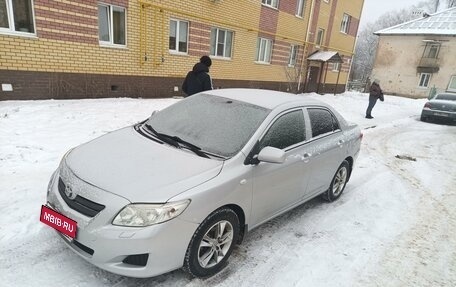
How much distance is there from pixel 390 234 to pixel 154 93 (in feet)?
30.6

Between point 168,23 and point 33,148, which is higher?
point 168,23

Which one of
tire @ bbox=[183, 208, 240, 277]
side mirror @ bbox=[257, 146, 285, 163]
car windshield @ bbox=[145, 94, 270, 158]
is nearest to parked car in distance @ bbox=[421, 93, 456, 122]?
car windshield @ bbox=[145, 94, 270, 158]

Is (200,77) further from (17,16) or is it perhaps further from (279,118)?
(17,16)

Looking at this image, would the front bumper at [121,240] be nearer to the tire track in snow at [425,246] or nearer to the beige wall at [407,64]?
the tire track in snow at [425,246]

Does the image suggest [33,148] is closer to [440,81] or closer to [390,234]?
[390,234]

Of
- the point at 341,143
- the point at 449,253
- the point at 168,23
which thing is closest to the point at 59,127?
the point at 341,143

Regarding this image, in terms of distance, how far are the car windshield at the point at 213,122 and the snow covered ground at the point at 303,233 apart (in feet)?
3.78

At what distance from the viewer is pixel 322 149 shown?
3920 mm

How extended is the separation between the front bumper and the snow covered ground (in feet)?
1.14

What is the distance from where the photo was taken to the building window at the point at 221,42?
43.9 ft

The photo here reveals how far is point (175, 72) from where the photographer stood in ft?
38.7

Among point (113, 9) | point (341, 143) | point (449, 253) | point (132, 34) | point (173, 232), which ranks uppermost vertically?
point (113, 9)

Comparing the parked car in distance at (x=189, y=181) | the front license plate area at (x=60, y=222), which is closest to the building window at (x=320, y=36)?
the parked car in distance at (x=189, y=181)

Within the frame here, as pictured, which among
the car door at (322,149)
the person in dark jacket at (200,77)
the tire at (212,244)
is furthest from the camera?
the person in dark jacket at (200,77)
